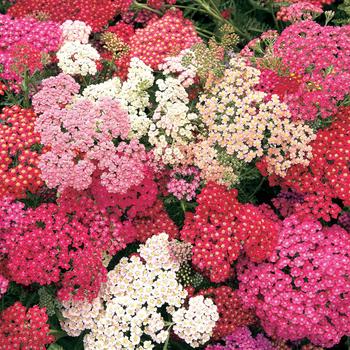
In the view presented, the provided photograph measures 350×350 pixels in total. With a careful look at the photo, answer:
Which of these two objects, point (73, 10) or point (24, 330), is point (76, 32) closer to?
point (73, 10)

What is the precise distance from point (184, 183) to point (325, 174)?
1.11 metres

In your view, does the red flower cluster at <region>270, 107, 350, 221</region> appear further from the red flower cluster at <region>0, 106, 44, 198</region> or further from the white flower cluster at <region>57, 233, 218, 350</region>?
the red flower cluster at <region>0, 106, 44, 198</region>

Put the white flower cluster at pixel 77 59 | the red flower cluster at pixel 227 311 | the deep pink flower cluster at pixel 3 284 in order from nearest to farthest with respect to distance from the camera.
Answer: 1. the deep pink flower cluster at pixel 3 284
2. the red flower cluster at pixel 227 311
3. the white flower cluster at pixel 77 59

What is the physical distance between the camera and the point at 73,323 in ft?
17.3

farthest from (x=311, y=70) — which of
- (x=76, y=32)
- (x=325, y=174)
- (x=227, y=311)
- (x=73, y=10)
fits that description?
(x=73, y=10)

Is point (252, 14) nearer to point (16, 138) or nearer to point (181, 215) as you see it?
point (181, 215)

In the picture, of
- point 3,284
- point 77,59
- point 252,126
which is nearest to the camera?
point 3,284

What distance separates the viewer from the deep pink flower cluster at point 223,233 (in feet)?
16.8

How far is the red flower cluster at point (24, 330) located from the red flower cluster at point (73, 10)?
2797mm

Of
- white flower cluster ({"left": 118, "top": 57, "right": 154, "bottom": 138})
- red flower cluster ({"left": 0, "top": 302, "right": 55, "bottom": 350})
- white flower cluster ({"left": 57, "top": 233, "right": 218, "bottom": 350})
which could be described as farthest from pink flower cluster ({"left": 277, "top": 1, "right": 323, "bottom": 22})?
red flower cluster ({"left": 0, "top": 302, "right": 55, "bottom": 350})

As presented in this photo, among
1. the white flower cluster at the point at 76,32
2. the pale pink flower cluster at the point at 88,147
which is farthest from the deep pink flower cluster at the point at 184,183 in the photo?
the white flower cluster at the point at 76,32

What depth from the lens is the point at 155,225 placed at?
5.54 m

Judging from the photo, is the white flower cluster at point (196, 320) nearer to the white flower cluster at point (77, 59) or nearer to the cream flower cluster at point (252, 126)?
the cream flower cluster at point (252, 126)

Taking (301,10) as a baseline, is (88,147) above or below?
below
